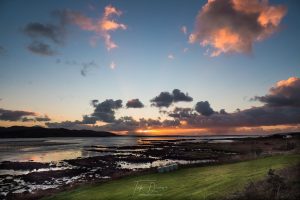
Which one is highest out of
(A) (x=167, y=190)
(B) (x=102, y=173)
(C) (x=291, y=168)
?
(C) (x=291, y=168)

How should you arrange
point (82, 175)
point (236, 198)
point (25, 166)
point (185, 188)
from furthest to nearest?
point (25, 166), point (82, 175), point (185, 188), point (236, 198)

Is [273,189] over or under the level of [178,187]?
over

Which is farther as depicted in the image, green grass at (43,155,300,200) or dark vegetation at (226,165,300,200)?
green grass at (43,155,300,200)

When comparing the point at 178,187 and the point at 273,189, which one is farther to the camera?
the point at 178,187

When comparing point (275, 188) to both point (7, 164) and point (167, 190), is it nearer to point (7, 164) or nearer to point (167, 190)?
point (167, 190)

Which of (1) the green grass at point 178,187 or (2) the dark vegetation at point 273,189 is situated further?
(1) the green grass at point 178,187

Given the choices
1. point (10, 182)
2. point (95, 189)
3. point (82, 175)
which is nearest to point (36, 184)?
point (10, 182)

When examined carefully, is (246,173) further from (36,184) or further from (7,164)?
(7,164)

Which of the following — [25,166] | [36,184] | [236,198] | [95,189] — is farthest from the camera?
[25,166]

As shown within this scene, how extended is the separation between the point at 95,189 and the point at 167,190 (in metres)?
8.05

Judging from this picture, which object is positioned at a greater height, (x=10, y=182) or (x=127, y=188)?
(x=127, y=188)

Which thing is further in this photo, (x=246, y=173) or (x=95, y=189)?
(x=95, y=189)

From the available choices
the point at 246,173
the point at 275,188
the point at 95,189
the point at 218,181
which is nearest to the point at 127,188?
the point at 95,189

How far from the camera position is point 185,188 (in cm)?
2061
